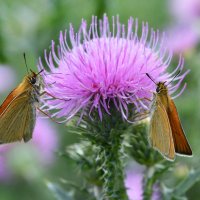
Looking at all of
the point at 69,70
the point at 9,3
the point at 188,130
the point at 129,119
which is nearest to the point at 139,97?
the point at 129,119

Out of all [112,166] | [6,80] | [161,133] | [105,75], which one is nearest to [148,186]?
[112,166]

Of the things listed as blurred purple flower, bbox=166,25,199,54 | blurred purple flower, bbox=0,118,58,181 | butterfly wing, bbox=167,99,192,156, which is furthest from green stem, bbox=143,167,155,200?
blurred purple flower, bbox=166,25,199,54

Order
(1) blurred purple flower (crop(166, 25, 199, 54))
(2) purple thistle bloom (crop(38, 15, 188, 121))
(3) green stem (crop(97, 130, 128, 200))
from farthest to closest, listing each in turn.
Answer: (1) blurred purple flower (crop(166, 25, 199, 54)), (3) green stem (crop(97, 130, 128, 200)), (2) purple thistle bloom (crop(38, 15, 188, 121))

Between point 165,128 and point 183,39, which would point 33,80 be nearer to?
point 165,128

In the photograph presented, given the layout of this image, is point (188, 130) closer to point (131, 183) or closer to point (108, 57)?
point (131, 183)

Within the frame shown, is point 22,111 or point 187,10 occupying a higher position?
point 187,10

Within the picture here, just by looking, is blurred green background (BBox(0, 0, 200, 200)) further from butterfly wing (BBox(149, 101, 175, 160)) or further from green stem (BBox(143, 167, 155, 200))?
butterfly wing (BBox(149, 101, 175, 160))

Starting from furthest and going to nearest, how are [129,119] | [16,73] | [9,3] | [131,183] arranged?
[16,73]
[9,3]
[131,183]
[129,119]
